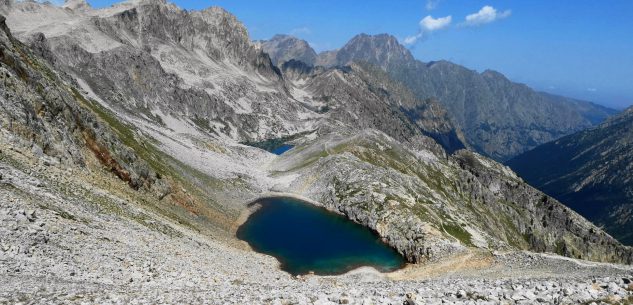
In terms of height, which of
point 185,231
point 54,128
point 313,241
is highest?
point 54,128

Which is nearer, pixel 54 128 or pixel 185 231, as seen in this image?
pixel 185 231

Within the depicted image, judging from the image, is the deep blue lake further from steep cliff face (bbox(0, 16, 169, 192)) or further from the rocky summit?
steep cliff face (bbox(0, 16, 169, 192))

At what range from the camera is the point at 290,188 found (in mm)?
135375

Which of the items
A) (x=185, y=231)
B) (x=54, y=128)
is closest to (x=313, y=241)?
(x=185, y=231)

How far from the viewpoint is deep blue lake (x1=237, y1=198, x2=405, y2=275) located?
84312 mm

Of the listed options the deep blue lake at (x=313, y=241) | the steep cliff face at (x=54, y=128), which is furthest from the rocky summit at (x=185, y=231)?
the deep blue lake at (x=313, y=241)

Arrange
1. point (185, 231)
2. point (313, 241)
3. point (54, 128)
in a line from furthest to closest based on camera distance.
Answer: point (313, 241) < point (54, 128) < point (185, 231)

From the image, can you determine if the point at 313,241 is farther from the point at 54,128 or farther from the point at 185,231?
the point at 54,128

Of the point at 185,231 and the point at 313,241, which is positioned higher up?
the point at 185,231

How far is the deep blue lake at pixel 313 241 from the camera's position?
84312 millimetres

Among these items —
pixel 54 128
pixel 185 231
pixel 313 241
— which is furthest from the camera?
pixel 313 241

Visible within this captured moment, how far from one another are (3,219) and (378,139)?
540 ft

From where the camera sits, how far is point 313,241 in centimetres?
9700

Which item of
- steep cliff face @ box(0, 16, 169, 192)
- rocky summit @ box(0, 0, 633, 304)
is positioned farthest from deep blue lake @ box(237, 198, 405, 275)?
steep cliff face @ box(0, 16, 169, 192)
